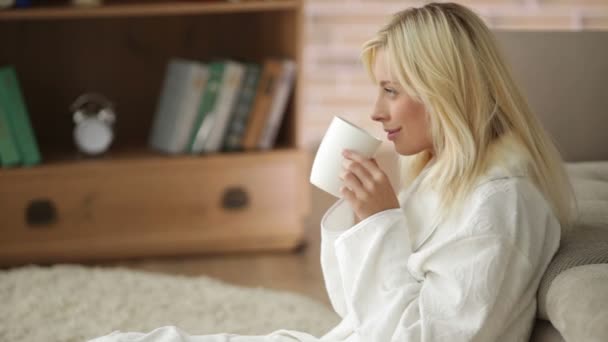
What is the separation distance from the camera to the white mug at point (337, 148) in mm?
1249

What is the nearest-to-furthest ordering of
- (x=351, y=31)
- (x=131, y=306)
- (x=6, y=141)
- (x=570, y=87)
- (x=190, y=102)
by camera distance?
1. (x=570, y=87)
2. (x=131, y=306)
3. (x=6, y=141)
4. (x=190, y=102)
5. (x=351, y=31)

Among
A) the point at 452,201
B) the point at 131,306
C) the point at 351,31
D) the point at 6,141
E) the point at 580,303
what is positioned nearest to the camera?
the point at 580,303

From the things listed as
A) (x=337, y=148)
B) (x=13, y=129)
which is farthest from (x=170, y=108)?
(x=337, y=148)

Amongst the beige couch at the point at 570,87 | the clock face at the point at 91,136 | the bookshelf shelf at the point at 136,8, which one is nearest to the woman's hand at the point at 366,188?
the beige couch at the point at 570,87

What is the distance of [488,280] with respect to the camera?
41.8 inches

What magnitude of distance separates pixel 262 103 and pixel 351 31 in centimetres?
124

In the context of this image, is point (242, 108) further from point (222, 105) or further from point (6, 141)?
point (6, 141)

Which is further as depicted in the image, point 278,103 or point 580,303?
point 278,103

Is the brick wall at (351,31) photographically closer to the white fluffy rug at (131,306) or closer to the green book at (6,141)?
the green book at (6,141)

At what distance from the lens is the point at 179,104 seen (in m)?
2.67

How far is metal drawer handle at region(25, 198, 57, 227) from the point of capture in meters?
2.57

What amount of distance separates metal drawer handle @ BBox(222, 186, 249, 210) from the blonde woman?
1.41 meters

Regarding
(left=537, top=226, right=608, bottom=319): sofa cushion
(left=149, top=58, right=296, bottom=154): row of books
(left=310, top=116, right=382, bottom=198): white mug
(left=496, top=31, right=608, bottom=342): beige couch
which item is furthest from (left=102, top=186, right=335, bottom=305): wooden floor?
(left=537, top=226, right=608, bottom=319): sofa cushion

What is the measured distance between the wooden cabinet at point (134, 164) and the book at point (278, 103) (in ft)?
0.11
